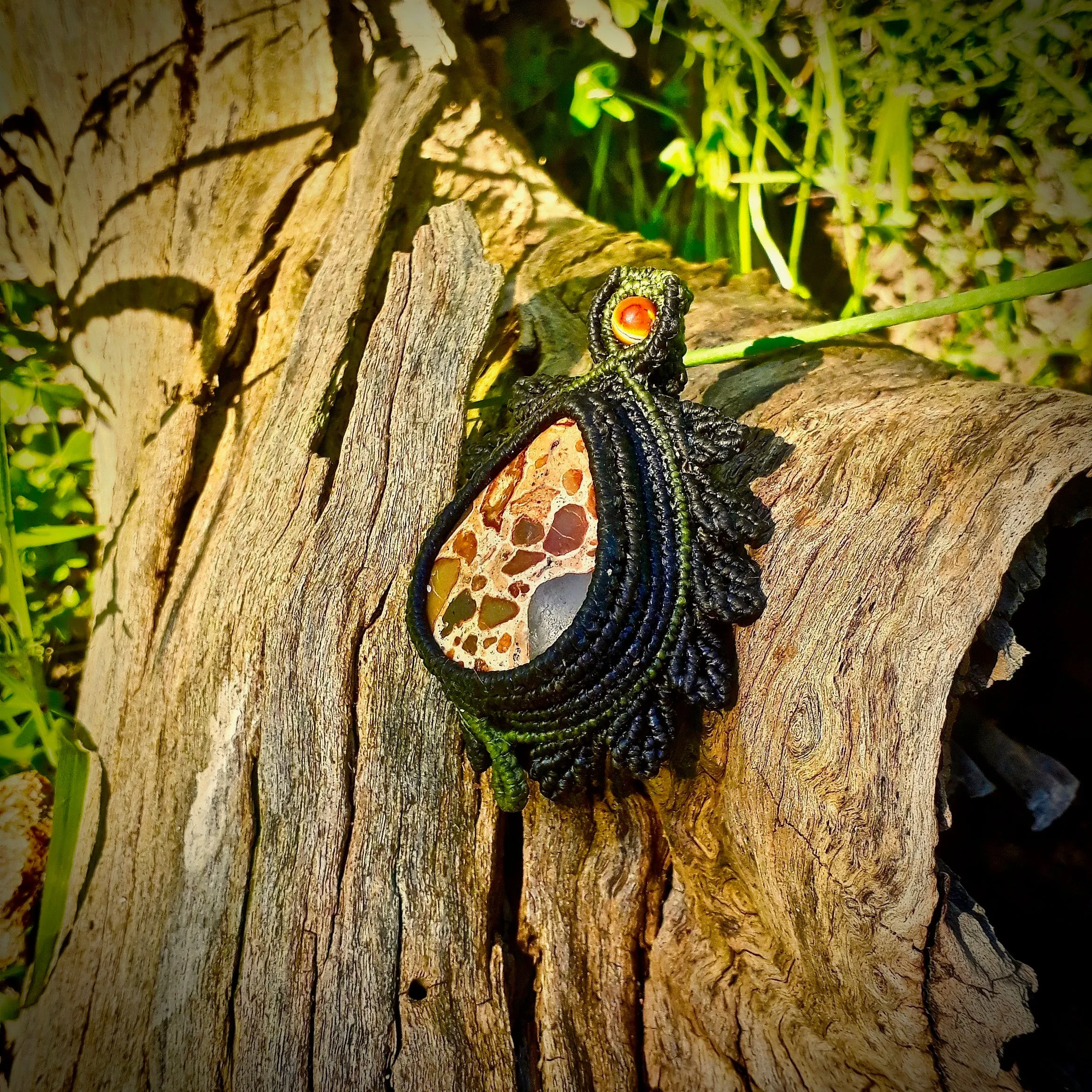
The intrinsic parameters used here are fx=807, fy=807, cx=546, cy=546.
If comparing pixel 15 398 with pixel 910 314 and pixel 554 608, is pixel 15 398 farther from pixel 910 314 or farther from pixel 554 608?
pixel 910 314

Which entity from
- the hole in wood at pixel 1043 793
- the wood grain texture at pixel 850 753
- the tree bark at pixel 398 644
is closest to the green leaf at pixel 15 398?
the tree bark at pixel 398 644

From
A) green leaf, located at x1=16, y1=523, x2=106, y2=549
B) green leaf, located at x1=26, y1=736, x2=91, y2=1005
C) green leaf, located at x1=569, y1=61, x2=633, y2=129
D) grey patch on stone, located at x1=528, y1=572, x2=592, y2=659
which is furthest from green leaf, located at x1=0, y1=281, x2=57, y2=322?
grey patch on stone, located at x1=528, y1=572, x2=592, y2=659

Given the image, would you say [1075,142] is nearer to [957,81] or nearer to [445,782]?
[957,81]

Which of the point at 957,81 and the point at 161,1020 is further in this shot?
the point at 957,81

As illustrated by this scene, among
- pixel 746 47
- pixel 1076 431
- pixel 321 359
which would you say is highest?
pixel 746 47

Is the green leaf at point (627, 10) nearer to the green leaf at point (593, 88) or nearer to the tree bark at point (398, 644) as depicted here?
the green leaf at point (593, 88)

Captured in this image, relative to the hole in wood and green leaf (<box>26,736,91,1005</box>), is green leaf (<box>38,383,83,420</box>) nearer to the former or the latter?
green leaf (<box>26,736,91,1005</box>)

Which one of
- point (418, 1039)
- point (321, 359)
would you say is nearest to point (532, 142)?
point (321, 359)
